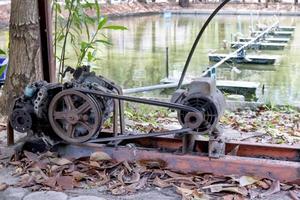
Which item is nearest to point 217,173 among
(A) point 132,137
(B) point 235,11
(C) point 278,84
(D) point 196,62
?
(A) point 132,137

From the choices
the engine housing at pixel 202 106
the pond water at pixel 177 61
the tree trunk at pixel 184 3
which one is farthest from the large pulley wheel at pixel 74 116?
the tree trunk at pixel 184 3

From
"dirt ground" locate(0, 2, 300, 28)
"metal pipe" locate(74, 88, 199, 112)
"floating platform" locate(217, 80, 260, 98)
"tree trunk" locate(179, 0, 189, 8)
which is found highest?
"tree trunk" locate(179, 0, 189, 8)

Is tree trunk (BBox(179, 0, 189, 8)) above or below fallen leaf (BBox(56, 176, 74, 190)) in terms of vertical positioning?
above

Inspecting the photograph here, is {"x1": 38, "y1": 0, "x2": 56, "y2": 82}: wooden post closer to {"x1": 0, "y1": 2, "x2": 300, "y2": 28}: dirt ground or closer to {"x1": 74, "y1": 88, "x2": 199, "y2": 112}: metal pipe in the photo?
{"x1": 74, "y1": 88, "x2": 199, "y2": 112}: metal pipe

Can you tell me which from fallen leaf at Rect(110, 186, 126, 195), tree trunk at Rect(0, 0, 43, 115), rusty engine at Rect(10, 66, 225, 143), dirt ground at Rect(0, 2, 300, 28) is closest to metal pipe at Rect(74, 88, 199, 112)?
rusty engine at Rect(10, 66, 225, 143)

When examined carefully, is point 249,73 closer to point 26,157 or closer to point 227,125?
point 227,125

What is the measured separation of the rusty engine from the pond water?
284 centimetres

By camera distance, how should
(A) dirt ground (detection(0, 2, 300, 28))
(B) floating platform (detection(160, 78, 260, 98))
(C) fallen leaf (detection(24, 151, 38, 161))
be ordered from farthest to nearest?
(A) dirt ground (detection(0, 2, 300, 28)), (B) floating platform (detection(160, 78, 260, 98)), (C) fallen leaf (detection(24, 151, 38, 161))

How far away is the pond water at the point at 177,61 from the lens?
876 centimetres

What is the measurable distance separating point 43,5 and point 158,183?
1.49 meters

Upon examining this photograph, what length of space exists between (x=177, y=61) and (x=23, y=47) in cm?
803

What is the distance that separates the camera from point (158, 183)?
2299 millimetres

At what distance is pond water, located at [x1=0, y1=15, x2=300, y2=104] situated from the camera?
876cm

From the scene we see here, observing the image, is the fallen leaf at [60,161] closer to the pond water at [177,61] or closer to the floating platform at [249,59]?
the pond water at [177,61]
